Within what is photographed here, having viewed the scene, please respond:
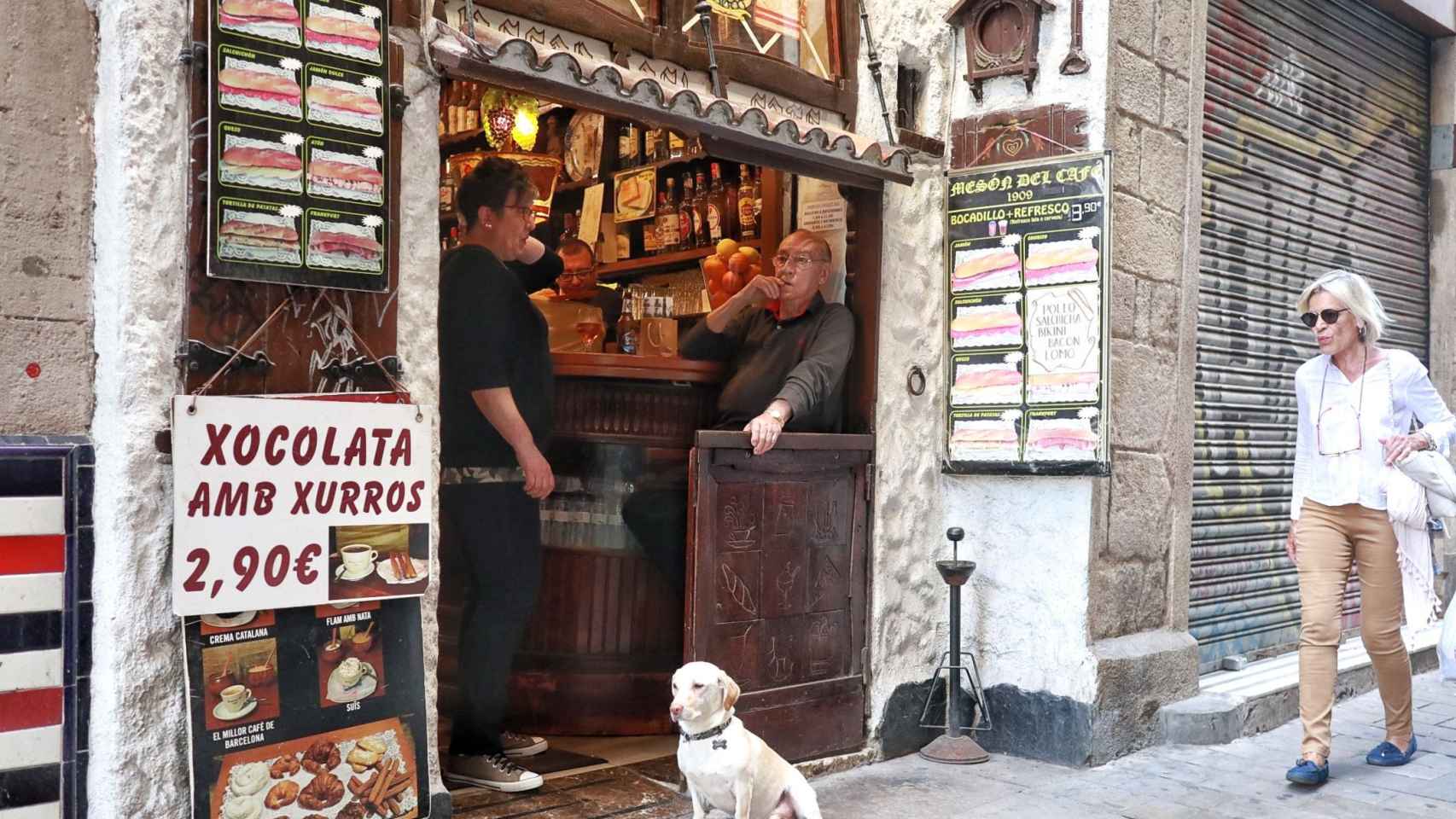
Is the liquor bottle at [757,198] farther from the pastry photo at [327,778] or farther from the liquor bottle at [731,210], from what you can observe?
the pastry photo at [327,778]

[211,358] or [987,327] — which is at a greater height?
[987,327]

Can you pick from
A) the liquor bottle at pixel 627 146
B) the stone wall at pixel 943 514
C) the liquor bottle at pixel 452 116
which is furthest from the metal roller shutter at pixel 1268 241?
the liquor bottle at pixel 452 116

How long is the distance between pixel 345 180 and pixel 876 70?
2618 millimetres

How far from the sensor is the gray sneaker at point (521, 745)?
4875mm

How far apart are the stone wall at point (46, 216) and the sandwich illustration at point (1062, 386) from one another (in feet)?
12.2

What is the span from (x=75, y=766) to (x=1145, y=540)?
4455 mm

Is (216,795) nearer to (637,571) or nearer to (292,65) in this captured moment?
(292,65)

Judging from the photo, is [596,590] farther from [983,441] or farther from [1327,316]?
[1327,316]

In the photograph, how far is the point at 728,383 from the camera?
17.2ft

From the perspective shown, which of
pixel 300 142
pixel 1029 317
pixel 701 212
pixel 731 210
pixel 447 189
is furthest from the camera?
pixel 447 189

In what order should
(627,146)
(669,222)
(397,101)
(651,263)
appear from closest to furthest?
(397,101), (669,222), (651,263), (627,146)

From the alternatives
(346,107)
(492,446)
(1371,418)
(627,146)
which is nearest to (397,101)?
(346,107)

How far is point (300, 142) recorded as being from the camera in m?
3.28

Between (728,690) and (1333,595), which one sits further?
(1333,595)
